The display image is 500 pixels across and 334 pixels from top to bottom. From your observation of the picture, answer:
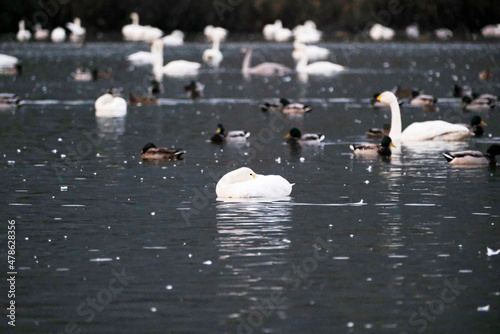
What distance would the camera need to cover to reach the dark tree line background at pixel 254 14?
97250mm

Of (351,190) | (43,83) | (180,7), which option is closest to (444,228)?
(351,190)

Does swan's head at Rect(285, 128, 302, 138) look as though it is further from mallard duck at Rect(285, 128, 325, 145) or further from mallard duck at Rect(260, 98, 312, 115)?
mallard duck at Rect(260, 98, 312, 115)

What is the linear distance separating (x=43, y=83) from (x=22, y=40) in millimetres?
43406

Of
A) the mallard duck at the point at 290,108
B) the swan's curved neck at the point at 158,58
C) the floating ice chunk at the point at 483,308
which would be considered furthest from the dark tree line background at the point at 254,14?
the floating ice chunk at the point at 483,308

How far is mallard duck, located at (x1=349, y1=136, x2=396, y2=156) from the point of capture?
76.0ft

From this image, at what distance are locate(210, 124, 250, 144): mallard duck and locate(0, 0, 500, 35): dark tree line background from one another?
7037 centimetres

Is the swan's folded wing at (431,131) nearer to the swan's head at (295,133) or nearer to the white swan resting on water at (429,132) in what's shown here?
the white swan resting on water at (429,132)

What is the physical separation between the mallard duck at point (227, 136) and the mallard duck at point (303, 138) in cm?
100

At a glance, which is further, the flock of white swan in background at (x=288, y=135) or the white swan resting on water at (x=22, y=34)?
the white swan resting on water at (x=22, y=34)

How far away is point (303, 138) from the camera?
25.8 metres

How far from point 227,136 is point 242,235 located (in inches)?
458

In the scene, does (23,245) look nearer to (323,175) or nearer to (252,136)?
(323,175)

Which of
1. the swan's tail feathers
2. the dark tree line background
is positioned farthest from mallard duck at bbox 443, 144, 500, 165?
the dark tree line background

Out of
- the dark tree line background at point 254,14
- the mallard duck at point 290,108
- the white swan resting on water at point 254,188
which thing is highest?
the dark tree line background at point 254,14
